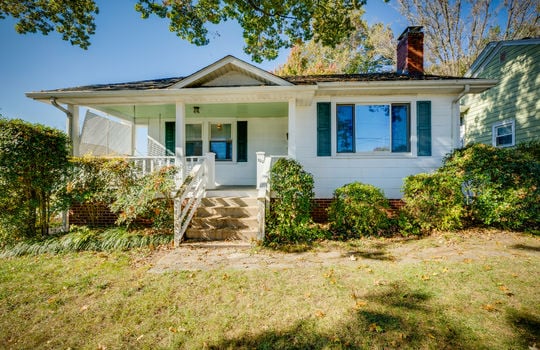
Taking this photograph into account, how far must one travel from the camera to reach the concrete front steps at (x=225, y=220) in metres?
5.96

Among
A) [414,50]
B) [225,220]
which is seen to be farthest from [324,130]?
[414,50]

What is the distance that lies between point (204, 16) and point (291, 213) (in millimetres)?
7912

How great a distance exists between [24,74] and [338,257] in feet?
81.6

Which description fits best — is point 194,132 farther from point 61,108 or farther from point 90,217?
point 90,217

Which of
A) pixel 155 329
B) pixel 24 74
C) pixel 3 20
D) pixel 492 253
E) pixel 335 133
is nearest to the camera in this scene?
pixel 155 329

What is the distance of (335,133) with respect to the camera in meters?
7.89

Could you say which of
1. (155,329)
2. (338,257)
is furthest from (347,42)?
(155,329)

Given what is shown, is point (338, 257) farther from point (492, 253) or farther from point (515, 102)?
point (515, 102)

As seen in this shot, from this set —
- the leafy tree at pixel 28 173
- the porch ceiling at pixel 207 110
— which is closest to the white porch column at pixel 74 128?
the porch ceiling at pixel 207 110

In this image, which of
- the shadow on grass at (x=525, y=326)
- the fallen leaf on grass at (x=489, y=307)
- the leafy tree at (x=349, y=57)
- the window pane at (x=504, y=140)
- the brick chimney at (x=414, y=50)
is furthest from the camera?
the leafy tree at (x=349, y=57)

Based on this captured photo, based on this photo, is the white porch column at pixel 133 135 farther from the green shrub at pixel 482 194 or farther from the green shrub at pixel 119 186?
the green shrub at pixel 482 194

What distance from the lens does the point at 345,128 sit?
7.97m

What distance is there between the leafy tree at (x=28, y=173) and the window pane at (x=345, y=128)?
763cm

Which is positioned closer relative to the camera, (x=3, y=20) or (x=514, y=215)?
(x=514, y=215)
